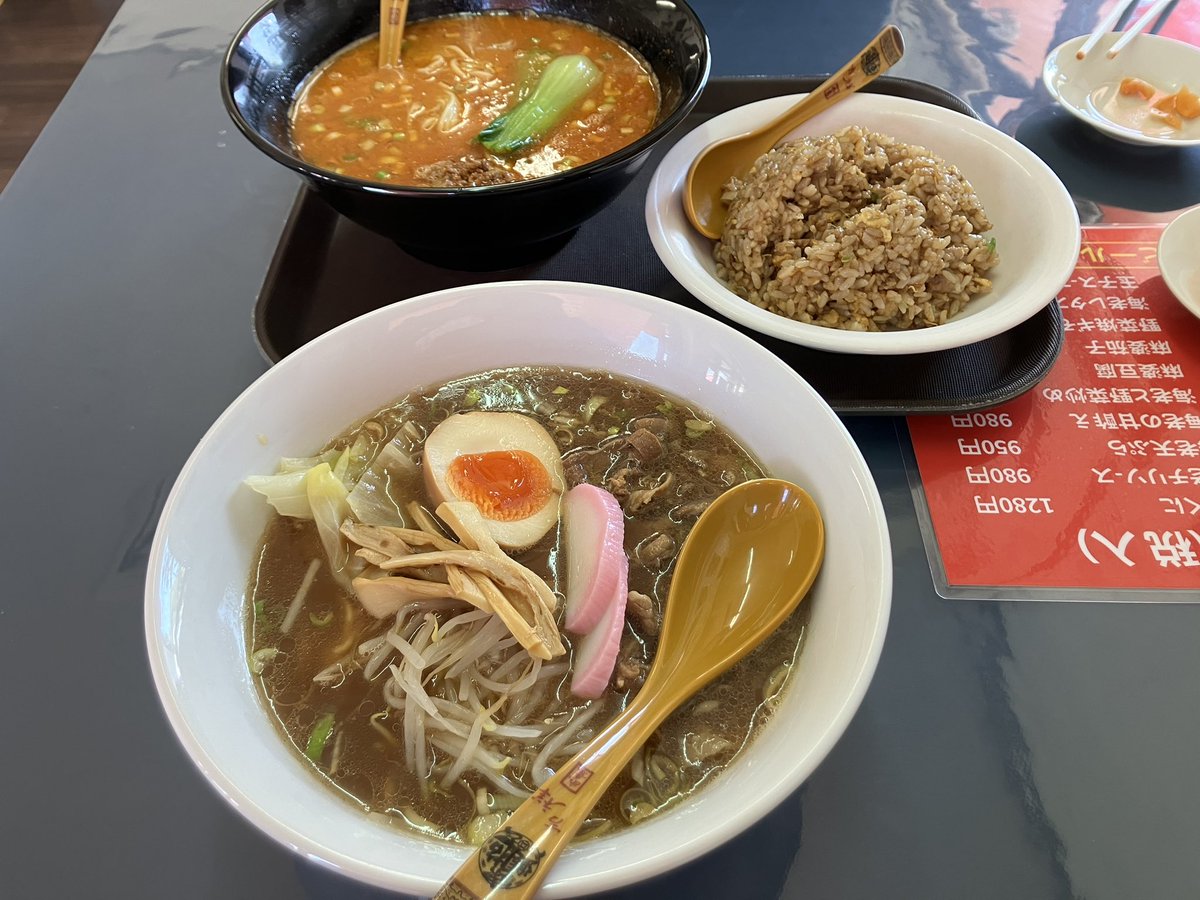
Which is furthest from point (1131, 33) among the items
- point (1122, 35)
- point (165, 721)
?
point (165, 721)

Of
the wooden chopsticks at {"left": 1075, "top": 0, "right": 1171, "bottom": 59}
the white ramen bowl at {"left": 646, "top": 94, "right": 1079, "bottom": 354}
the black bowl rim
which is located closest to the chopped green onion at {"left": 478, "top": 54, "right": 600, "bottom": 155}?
the white ramen bowl at {"left": 646, "top": 94, "right": 1079, "bottom": 354}

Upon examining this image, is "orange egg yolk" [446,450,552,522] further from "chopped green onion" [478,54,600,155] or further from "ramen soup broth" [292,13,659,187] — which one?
"chopped green onion" [478,54,600,155]

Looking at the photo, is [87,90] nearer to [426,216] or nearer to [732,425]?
[426,216]

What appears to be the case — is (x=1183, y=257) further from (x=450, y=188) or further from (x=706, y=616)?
(x=450, y=188)

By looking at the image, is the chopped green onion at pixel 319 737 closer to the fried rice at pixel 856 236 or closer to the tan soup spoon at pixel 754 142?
the fried rice at pixel 856 236

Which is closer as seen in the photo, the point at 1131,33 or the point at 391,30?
the point at 391,30

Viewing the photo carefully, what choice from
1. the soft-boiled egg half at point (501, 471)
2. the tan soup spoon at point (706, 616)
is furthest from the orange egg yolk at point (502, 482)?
the tan soup spoon at point (706, 616)
